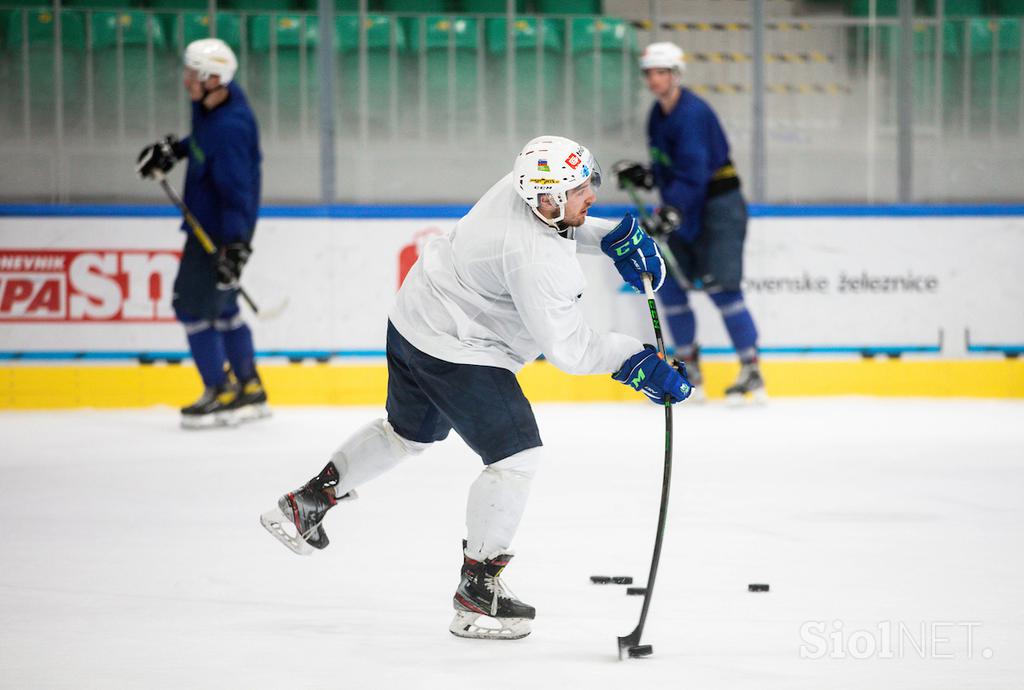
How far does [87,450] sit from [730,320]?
3.09m

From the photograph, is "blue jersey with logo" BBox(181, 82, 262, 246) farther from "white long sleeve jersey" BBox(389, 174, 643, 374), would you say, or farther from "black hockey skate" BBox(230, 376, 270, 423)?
"white long sleeve jersey" BBox(389, 174, 643, 374)

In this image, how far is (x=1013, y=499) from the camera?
4695 millimetres

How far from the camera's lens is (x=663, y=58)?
7035 mm

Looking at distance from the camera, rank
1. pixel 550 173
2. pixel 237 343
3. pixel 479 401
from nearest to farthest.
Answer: pixel 550 173 → pixel 479 401 → pixel 237 343

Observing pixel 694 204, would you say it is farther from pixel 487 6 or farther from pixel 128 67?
pixel 128 67

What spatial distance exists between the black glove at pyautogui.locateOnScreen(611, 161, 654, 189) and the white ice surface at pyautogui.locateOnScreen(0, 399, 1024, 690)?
4.71 feet

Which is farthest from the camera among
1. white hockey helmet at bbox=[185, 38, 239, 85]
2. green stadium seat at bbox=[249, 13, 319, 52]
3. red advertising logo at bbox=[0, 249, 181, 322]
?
green stadium seat at bbox=[249, 13, 319, 52]

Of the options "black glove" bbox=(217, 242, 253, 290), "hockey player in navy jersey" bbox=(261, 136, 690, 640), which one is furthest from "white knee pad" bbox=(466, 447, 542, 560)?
"black glove" bbox=(217, 242, 253, 290)

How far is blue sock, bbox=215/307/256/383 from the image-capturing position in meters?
6.45

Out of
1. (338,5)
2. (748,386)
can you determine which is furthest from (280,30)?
(748,386)

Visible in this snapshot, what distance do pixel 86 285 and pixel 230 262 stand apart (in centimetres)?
119

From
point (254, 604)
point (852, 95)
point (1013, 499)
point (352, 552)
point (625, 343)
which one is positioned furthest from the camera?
point (852, 95)

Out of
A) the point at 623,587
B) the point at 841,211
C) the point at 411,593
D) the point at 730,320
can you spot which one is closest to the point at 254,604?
the point at 411,593

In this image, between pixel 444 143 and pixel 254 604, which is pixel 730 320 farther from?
pixel 254 604
